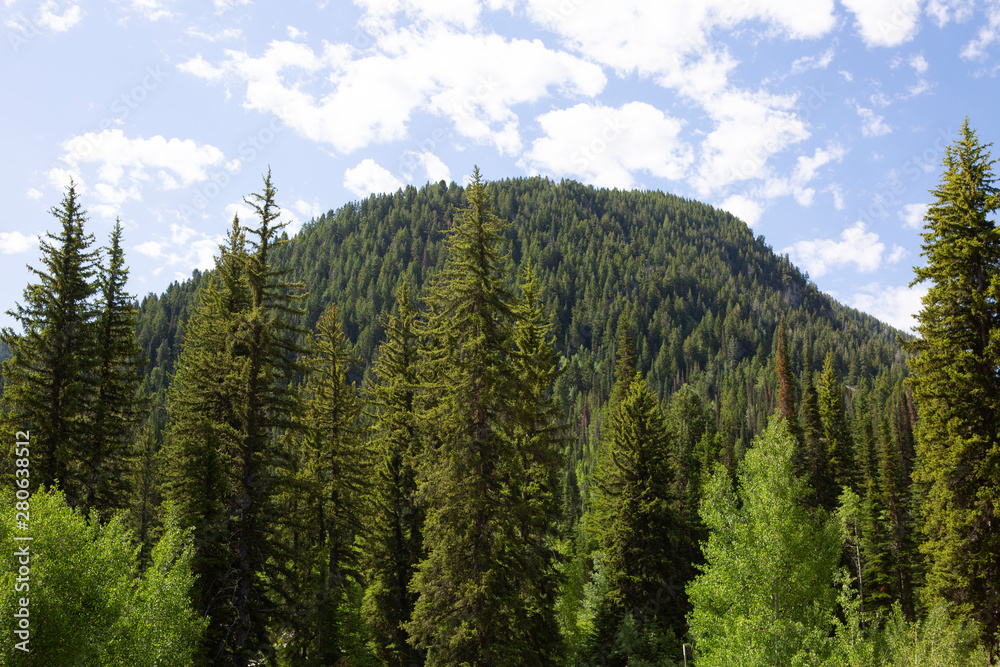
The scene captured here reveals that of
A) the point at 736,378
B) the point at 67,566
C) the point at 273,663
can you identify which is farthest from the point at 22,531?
the point at 736,378

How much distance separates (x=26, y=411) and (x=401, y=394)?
46.2 ft

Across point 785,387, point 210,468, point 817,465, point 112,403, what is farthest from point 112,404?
point 785,387

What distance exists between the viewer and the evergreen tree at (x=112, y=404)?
22859mm

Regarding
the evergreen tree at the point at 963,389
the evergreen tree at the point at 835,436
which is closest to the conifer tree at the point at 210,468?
the evergreen tree at the point at 963,389

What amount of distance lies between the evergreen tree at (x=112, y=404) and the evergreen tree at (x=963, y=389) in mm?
29318

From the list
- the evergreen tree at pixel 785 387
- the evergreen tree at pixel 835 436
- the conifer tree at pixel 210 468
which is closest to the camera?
the conifer tree at pixel 210 468

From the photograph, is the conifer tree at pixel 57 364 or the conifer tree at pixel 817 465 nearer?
the conifer tree at pixel 57 364

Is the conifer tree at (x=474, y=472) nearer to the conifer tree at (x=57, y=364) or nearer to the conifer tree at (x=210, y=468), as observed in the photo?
the conifer tree at (x=210, y=468)

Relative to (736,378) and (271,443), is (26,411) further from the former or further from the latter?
(736,378)

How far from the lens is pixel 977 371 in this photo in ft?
61.2

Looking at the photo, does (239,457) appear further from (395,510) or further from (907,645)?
(907,645)

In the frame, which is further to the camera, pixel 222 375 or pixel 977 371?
pixel 222 375

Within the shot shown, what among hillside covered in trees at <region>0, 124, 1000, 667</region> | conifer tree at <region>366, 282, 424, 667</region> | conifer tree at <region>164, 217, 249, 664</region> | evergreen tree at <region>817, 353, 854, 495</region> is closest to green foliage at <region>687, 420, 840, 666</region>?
hillside covered in trees at <region>0, 124, 1000, 667</region>

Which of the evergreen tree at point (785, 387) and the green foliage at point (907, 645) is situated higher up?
the evergreen tree at point (785, 387)
